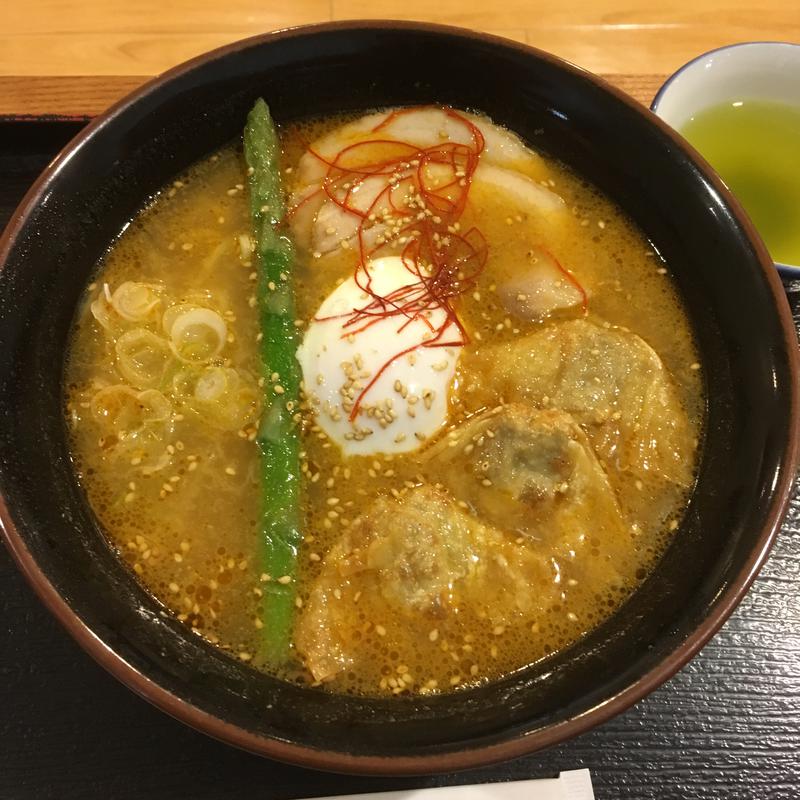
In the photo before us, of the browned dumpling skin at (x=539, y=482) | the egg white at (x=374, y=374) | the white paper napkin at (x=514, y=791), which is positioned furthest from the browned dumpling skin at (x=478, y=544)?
the white paper napkin at (x=514, y=791)

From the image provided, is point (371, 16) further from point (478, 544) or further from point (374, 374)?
point (478, 544)

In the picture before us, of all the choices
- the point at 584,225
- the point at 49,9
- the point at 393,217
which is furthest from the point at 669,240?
the point at 49,9

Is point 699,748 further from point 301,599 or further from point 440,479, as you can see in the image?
point 301,599

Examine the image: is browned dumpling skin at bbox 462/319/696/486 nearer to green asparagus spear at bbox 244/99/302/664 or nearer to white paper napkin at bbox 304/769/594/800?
green asparagus spear at bbox 244/99/302/664

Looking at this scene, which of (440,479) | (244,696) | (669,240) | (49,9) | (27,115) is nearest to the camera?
(244,696)

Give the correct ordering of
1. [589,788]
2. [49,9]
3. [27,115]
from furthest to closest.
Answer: [49,9]
[27,115]
[589,788]

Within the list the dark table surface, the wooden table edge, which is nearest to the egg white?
the dark table surface
